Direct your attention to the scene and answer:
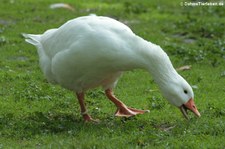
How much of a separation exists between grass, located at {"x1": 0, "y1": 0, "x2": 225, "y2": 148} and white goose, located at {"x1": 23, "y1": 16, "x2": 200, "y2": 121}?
551mm

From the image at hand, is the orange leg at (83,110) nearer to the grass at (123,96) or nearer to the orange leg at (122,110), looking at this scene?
the grass at (123,96)

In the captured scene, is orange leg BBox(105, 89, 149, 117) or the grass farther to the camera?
orange leg BBox(105, 89, 149, 117)

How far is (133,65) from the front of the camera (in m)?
8.15

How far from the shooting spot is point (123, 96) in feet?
34.3

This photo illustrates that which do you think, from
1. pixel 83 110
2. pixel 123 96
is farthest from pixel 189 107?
pixel 123 96

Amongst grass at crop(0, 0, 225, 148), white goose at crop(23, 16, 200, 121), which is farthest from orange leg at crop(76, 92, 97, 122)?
white goose at crop(23, 16, 200, 121)

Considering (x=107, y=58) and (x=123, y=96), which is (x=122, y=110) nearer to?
(x=123, y=96)

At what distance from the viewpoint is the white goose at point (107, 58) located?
8.03 metres

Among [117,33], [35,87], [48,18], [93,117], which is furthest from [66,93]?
[48,18]

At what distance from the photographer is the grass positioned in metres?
7.72

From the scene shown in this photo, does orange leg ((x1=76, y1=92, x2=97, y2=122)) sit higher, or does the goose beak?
the goose beak

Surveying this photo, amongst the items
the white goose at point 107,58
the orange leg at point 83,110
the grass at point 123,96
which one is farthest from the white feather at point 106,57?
the grass at point 123,96

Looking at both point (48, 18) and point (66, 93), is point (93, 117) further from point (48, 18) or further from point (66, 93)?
point (48, 18)

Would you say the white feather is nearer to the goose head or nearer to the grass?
the goose head
